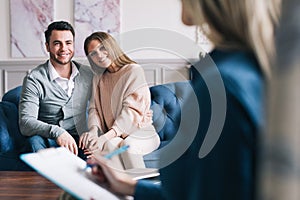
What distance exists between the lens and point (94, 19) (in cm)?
422

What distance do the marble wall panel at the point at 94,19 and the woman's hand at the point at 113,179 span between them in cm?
347

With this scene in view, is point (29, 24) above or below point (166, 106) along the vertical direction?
above

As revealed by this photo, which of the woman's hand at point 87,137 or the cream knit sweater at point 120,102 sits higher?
the cream knit sweater at point 120,102

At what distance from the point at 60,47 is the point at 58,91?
0.89 ft

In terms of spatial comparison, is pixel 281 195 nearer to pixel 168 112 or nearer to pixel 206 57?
pixel 206 57

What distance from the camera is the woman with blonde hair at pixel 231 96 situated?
0.44 m

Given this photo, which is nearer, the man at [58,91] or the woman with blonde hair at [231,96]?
the woman with blonde hair at [231,96]

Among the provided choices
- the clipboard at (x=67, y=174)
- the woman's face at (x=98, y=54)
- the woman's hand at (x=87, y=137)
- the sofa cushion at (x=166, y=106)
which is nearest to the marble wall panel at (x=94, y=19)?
the sofa cushion at (x=166, y=106)

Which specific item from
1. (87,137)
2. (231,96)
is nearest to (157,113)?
(87,137)

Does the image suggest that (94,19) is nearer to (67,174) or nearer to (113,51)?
(113,51)

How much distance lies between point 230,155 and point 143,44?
3637mm

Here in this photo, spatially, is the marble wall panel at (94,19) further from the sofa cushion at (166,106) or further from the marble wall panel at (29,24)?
the sofa cushion at (166,106)

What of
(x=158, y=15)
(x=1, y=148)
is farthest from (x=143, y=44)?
(x=1, y=148)

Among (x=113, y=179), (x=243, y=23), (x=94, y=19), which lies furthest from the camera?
(x=94, y=19)
